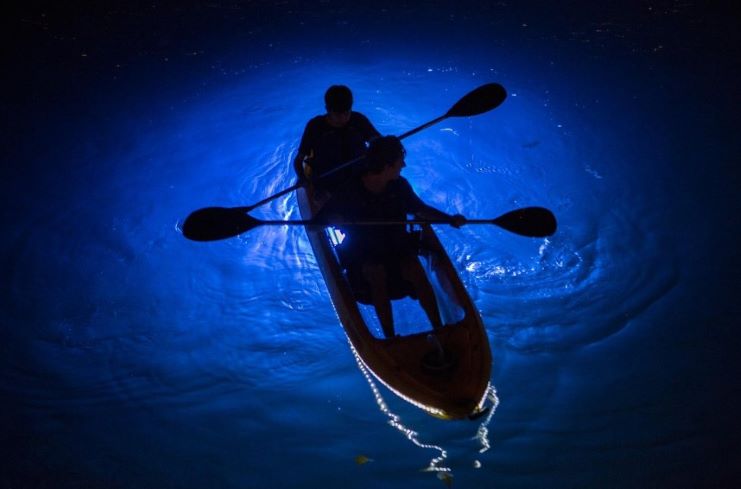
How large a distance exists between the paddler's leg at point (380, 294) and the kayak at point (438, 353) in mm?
118

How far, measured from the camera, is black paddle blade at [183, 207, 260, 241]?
11.0 ft

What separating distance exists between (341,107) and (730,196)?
15.0 feet

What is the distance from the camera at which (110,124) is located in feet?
22.6

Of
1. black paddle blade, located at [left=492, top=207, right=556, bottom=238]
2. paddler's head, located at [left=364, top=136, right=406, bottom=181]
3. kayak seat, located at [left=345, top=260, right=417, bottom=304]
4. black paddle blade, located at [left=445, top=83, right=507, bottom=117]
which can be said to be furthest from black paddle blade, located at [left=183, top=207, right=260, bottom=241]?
black paddle blade, located at [left=445, top=83, right=507, bottom=117]

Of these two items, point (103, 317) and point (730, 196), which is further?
point (730, 196)

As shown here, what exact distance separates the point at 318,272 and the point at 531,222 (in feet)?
7.10

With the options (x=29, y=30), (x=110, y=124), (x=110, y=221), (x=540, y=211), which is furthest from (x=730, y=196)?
(x=29, y=30)

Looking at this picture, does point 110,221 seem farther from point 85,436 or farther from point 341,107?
point 341,107

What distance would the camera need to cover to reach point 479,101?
4219 millimetres

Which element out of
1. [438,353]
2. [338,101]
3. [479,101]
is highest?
[479,101]

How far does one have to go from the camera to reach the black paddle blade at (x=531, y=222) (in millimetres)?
3416

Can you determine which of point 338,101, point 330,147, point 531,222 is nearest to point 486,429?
point 531,222

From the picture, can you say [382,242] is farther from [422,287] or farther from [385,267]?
[422,287]

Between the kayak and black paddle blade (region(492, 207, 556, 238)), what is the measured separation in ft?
1.80
